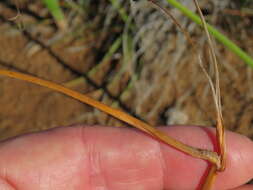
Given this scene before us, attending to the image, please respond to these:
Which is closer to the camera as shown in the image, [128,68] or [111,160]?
[111,160]

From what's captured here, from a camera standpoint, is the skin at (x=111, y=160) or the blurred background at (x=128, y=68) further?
the blurred background at (x=128, y=68)

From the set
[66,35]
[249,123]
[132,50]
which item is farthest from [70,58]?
[249,123]

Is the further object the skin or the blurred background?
the blurred background
